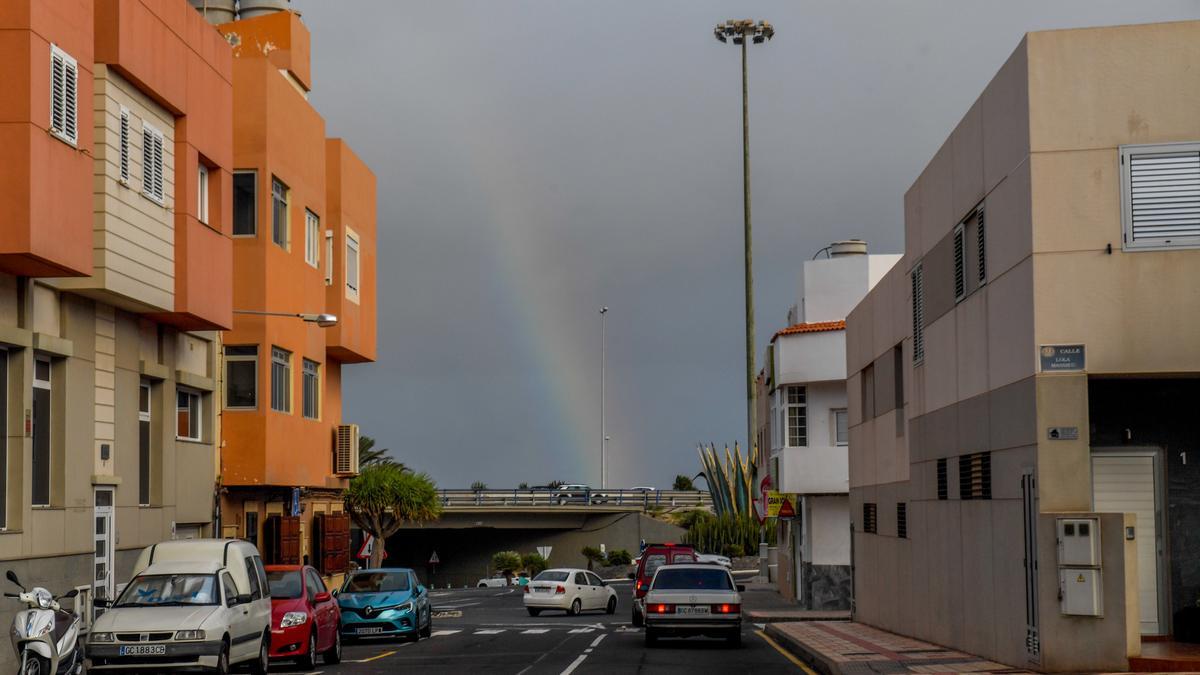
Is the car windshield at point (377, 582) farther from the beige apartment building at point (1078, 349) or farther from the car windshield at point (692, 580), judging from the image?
the beige apartment building at point (1078, 349)

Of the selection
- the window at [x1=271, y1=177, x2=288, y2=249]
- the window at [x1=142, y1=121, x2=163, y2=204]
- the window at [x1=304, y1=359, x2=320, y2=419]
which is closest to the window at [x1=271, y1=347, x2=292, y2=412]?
the window at [x1=304, y1=359, x2=320, y2=419]

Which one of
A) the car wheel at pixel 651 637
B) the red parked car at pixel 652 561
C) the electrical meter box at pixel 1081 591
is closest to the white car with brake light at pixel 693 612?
the car wheel at pixel 651 637

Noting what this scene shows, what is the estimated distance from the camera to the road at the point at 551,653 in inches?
915

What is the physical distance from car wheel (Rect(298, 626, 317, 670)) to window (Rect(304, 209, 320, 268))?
17.4 m

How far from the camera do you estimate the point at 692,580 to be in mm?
28609

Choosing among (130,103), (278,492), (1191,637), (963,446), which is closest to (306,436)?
(278,492)

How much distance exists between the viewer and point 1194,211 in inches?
717

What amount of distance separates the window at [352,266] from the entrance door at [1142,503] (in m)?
27.8

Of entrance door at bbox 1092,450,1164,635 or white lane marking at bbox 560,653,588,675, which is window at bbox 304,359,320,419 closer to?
white lane marking at bbox 560,653,588,675

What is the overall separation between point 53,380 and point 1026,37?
52.4 ft

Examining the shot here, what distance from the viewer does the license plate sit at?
19.2 m

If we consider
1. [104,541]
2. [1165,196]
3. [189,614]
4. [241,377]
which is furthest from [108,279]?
[1165,196]

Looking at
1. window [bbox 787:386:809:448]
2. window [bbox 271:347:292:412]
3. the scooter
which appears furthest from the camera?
window [bbox 787:386:809:448]

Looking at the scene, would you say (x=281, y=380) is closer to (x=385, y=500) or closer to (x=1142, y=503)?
(x=385, y=500)
